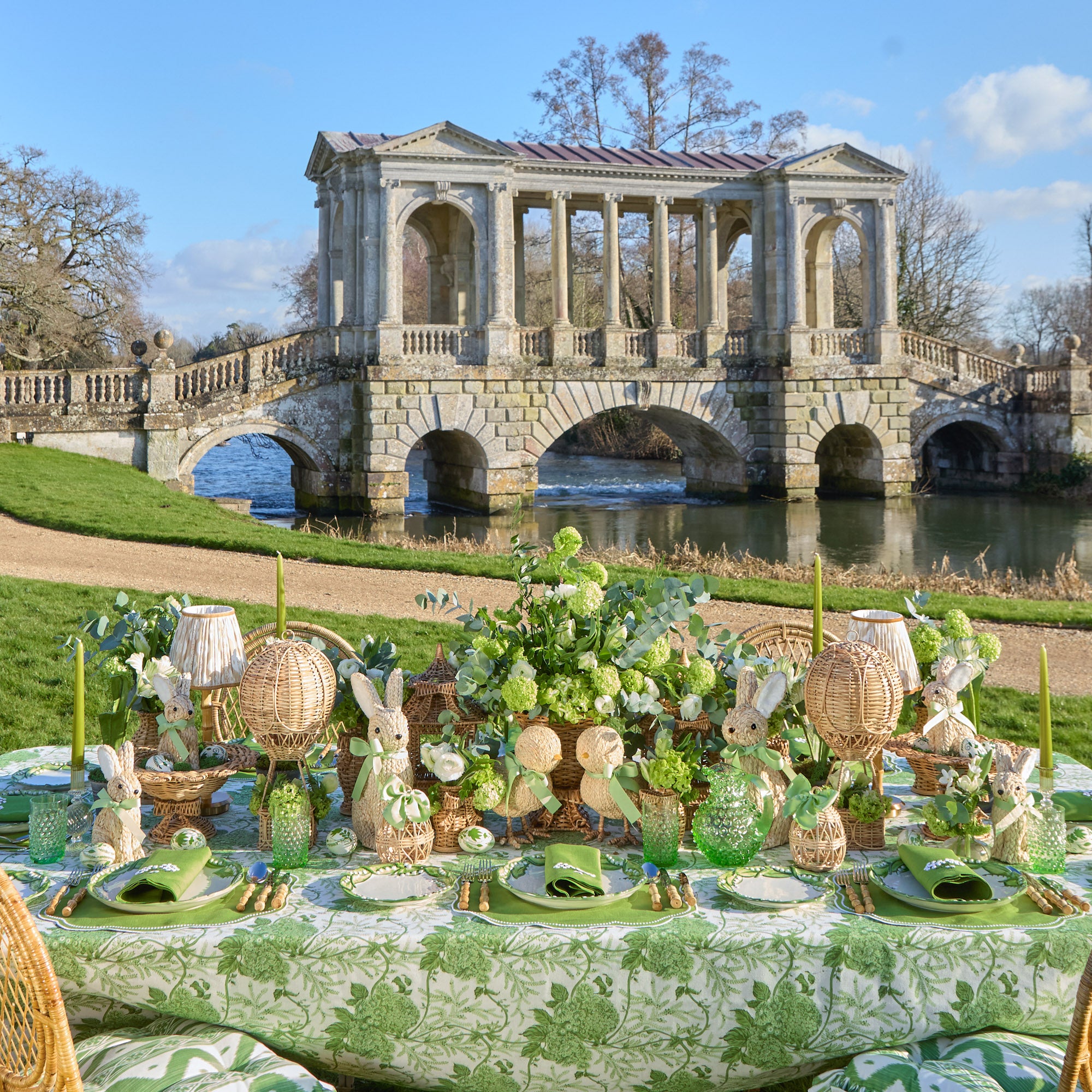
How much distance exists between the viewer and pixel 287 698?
2.77 m

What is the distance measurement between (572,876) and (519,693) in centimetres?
44

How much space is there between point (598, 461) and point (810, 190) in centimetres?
1367

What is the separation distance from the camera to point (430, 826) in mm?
2861

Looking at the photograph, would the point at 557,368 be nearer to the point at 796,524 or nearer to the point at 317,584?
the point at 796,524

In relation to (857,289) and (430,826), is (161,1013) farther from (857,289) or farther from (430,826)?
(857,289)

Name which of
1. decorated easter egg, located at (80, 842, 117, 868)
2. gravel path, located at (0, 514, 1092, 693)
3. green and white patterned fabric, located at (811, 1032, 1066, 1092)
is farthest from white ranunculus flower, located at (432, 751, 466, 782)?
gravel path, located at (0, 514, 1092, 693)

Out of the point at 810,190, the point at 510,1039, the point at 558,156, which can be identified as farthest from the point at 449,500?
the point at 510,1039

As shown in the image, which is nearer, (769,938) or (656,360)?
(769,938)

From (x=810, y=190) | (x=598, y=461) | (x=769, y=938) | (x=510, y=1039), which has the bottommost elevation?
(x=510, y=1039)

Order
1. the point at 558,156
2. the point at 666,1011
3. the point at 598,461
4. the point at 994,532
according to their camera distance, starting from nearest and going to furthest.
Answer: the point at 666,1011
the point at 994,532
the point at 558,156
the point at 598,461

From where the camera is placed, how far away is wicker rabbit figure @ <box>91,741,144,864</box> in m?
2.78

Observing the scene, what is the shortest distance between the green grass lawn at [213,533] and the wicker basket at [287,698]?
5.72 metres

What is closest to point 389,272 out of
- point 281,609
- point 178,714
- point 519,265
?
point 519,265

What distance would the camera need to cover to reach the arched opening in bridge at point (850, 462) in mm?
24078
